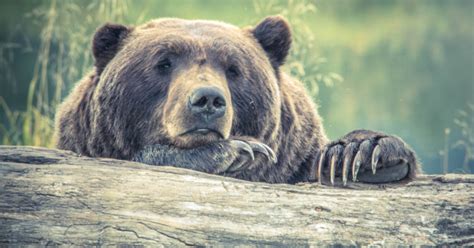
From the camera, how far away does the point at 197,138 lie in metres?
4.35

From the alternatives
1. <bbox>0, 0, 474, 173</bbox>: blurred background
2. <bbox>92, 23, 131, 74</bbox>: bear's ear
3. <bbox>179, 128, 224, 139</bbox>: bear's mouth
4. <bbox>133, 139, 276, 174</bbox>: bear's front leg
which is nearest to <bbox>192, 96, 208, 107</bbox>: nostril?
<bbox>179, 128, 224, 139</bbox>: bear's mouth

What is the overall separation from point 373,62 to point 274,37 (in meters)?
12.1

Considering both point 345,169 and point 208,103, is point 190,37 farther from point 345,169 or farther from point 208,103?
point 345,169

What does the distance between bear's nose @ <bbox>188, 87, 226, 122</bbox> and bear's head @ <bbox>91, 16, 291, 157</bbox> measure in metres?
0.11

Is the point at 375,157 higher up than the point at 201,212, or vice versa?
the point at 375,157

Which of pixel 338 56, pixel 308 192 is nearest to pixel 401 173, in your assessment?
pixel 308 192

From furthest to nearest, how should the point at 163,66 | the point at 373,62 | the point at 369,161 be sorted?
the point at 373,62, the point at 163,66, the point at 369,161

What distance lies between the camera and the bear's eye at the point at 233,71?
4.86 m

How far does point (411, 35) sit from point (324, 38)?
261cm

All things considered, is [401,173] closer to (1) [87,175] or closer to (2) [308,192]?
(2) [308,192]

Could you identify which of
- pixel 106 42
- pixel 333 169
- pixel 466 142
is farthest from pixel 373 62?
pixel 333 169

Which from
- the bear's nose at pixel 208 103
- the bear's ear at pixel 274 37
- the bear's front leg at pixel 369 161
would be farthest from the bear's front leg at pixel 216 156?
the bear's ear at pixel 274 37

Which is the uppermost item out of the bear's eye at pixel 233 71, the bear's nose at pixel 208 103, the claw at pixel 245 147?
the bear's eye at pixel 233 71

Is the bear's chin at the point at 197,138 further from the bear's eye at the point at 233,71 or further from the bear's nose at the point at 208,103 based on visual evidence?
the bear's eye at the point at 233,71
